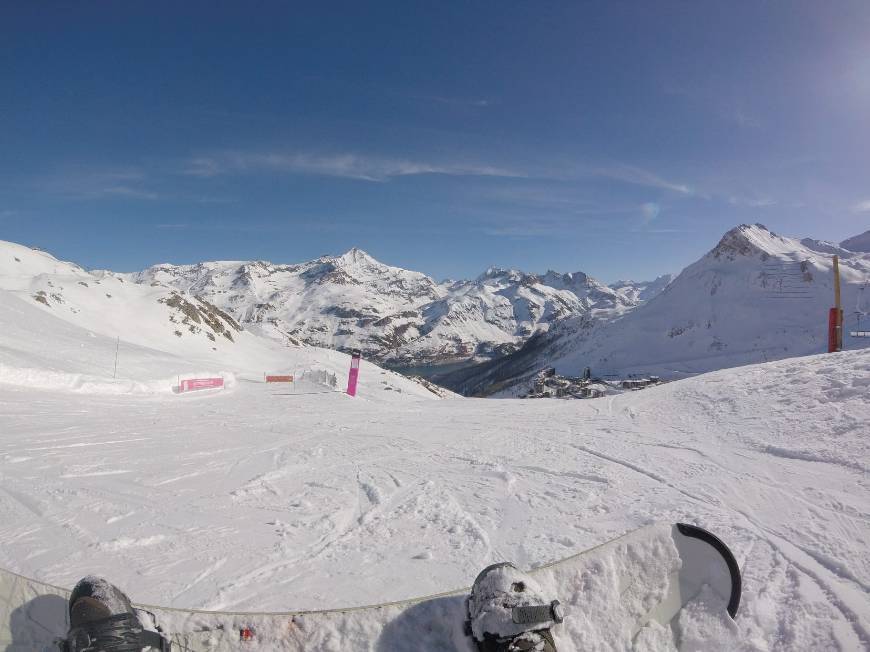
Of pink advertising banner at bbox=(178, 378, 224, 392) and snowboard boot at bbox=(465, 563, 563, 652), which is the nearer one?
snowboard boot at bbox=(465, 563, 563, 652)

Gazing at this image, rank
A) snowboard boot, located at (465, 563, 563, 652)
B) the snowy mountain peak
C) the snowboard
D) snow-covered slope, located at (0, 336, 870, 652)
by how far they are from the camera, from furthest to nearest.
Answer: the snowy mountain peak < snow-covered slope, located at (0, 336, 870, 652) < the snowboard < snowboard boot, located at (465, 563, 563, 652)

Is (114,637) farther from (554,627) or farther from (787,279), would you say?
(787,279)

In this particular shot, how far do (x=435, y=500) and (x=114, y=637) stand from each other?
4804 mm

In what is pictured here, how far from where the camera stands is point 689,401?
15.1 m

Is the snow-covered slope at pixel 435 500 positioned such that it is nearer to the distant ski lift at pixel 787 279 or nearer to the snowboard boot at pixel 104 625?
the snowboard boot at pixel 104 625

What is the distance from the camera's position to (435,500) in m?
7.15

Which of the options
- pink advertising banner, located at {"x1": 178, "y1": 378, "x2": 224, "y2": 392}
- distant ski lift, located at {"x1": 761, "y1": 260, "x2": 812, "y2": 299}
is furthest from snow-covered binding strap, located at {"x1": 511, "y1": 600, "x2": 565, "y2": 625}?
distant ski lift, located at {"x1": 761, "y1": 260, "x2": 812, "y2": 299}

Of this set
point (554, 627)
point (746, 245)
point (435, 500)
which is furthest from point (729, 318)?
point (554, 627)

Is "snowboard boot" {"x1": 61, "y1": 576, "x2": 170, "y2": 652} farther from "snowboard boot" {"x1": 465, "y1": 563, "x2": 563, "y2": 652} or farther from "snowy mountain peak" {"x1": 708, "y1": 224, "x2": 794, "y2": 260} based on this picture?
"snowy mountain peak" {"x1": 708, "y1": 224, "x2": 794, "y2": 260}

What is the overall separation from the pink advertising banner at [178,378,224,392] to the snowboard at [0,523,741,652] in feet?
65.3

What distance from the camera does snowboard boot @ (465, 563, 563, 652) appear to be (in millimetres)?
2947

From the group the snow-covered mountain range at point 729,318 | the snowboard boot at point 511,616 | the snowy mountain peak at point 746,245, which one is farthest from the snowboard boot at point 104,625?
the snowy mountain peak at point 746,245

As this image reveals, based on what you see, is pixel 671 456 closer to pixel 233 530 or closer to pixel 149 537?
pixel 233 530

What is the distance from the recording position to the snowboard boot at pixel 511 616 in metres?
2.95
